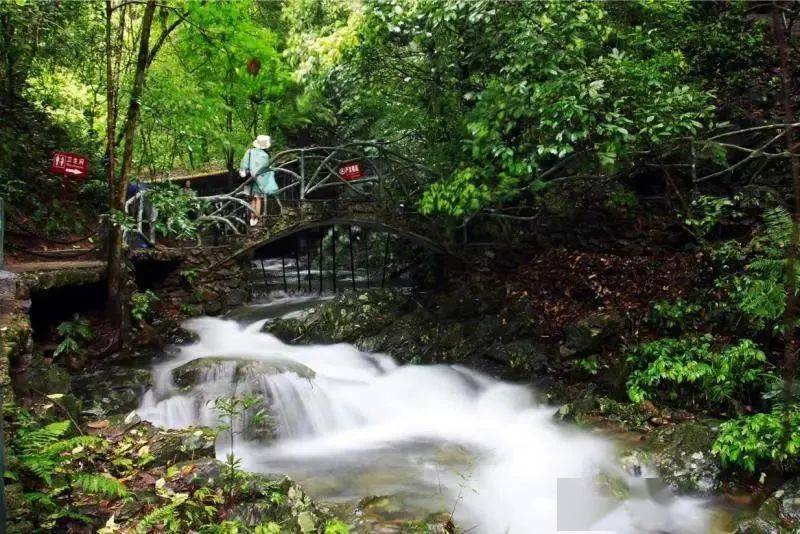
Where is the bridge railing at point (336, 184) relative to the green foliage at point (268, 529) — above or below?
above

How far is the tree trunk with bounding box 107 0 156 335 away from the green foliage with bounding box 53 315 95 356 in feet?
1.39

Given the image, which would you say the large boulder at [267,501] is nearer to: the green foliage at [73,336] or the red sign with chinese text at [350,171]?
the green foliage at [73,336]

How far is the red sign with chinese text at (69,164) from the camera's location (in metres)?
8.52

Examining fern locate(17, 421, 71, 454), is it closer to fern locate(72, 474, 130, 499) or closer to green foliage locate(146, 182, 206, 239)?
fern locate(72, 474, 130, 499)

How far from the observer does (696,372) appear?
7.44 m

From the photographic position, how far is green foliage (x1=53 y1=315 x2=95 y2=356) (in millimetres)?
8281

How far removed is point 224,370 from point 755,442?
23.0 ft

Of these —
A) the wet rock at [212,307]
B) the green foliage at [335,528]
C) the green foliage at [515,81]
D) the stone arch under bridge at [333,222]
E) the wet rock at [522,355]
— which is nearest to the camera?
the green foliage at [335,528]

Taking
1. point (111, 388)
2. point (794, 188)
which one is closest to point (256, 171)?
point (111, 388)

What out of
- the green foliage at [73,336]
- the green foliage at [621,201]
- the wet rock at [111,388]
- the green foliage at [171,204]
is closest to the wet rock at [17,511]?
the wet rock at [111,388]

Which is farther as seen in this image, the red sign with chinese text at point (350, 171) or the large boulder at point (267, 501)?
the red sign with chinese text at point (350, 171)

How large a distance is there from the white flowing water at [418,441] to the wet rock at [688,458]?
0.20 m

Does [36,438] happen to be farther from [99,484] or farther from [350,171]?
[350,171]

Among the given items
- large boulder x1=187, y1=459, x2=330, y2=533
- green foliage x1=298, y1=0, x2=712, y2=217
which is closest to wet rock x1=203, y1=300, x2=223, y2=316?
green foliage x1=298, y1=0, x2=712, y2=217
